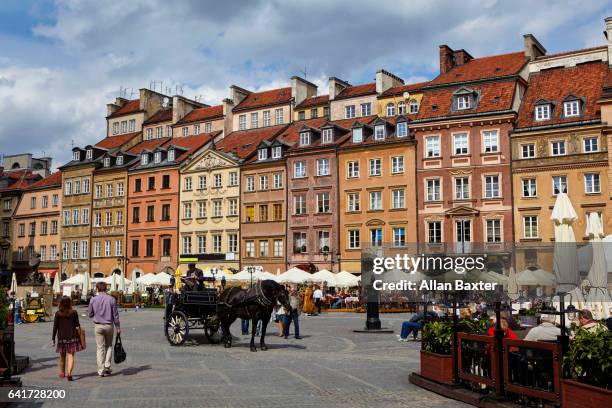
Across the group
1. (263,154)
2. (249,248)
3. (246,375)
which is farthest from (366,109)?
(246,375)

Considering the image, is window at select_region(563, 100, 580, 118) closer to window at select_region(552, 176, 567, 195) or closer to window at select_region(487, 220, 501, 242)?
window at select_region(552, 176, 567, 195)

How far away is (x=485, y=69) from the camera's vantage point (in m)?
49.2

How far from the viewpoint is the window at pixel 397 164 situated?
4862 cm

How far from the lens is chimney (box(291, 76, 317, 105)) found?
5909 centimetres

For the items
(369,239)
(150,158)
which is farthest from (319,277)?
(150,158)

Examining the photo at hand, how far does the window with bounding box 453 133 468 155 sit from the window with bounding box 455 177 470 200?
5.46 feet

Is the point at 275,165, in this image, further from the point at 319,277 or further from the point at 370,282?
the point at 370,282

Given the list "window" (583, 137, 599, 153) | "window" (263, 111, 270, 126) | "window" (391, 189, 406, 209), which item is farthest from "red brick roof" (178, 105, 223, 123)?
"window" (583, 137, 599, 153)

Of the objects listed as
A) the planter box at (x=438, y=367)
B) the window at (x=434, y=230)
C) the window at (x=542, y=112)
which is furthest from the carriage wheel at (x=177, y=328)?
the window at (x=542, y=112)

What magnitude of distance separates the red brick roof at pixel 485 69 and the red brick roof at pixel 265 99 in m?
14.0

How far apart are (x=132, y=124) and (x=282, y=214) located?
74.7ft

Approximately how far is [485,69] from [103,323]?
40483 mm

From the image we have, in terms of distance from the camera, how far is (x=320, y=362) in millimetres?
15703

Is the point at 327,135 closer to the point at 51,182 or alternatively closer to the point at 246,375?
the point at 51,182
